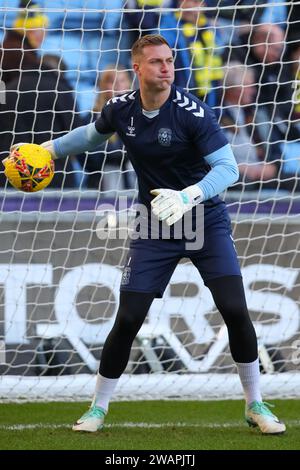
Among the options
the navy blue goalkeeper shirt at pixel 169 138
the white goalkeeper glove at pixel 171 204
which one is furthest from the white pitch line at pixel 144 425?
the white goalkeeper glove at pixel 171 204

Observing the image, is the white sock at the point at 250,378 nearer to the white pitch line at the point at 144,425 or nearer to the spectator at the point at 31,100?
the white pitch line at the point at 144,425

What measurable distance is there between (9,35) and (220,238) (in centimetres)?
304

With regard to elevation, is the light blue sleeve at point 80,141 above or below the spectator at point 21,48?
above

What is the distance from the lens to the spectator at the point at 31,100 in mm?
7426

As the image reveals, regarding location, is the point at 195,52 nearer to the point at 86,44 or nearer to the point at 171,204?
the point at 86,44

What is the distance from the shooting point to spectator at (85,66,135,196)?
298 inches

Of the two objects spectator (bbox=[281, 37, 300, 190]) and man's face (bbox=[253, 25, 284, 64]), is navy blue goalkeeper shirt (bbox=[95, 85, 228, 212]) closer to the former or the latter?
spectator (bbox=[281, 37, 300, 190])

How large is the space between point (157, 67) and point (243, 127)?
2.78m

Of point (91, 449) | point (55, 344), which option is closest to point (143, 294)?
point (91, 449)

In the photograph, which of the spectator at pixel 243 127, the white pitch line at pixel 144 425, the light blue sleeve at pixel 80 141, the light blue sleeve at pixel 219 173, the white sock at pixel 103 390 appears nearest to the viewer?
the light blue sleeve at pixel 219 173

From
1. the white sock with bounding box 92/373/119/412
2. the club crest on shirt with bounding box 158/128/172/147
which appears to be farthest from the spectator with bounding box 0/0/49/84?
the white sock with bounding box 92/373/119/412

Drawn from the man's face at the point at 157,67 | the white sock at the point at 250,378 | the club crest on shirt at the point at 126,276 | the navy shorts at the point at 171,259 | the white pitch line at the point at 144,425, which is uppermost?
the man's face at the point at 157,67

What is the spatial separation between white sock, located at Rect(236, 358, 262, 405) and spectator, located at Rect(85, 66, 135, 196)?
8.45 ft

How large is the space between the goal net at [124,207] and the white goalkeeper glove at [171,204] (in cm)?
244
